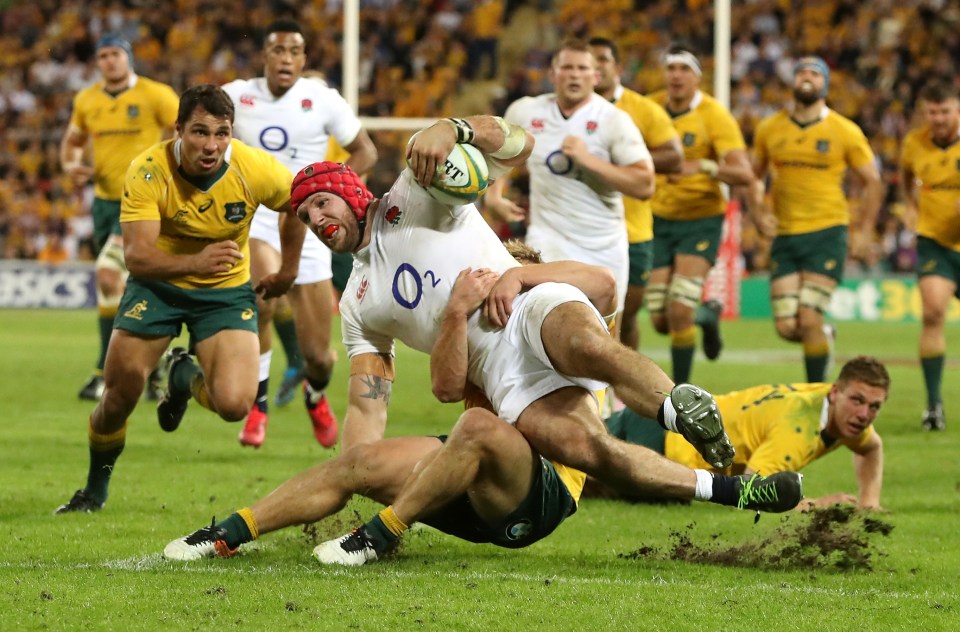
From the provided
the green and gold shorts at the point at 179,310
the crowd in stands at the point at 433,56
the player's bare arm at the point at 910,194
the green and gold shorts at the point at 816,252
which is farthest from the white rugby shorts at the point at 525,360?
the crowd in stands at the point at 433,56

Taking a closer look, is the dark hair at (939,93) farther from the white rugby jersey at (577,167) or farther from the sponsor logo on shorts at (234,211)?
the sponsor logo on shorts at (234,211)

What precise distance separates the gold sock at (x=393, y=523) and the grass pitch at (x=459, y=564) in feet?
0.49

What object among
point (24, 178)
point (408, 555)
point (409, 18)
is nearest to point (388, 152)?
point (409, 18)

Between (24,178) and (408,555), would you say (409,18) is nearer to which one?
(24,178)

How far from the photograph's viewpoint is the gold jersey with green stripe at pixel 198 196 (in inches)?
271

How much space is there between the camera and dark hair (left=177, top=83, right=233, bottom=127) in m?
6.64

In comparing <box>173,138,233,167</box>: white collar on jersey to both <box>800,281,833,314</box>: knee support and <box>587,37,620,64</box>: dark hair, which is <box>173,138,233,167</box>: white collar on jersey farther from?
<box>800,281,833,314</box>: knee support

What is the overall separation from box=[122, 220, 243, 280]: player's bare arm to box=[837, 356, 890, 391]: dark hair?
9.69 feet

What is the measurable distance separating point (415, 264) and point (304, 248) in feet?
13.6

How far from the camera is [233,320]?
7.31m

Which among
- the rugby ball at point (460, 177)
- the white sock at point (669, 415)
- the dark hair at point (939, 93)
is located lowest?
the white sock at point (669, 415)

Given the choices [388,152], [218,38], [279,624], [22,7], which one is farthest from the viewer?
[22,7]

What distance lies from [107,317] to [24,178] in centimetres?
1641

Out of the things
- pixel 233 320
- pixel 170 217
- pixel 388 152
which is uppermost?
pixel 388 152
